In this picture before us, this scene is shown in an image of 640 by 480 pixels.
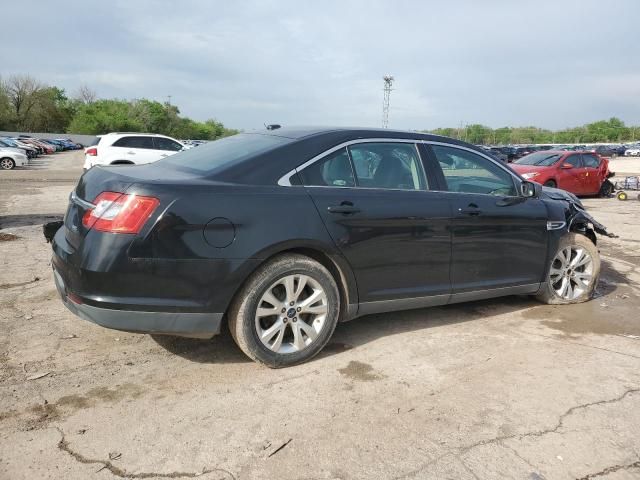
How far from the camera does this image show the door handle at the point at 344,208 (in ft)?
11.7

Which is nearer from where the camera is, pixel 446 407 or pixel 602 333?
pixel 446 407

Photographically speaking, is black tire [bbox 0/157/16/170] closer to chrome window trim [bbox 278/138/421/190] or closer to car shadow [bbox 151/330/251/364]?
car shadow [bbox 151/330/251/364]

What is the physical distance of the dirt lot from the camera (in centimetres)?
253

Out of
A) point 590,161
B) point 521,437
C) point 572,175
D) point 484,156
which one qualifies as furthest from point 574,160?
point 521,437

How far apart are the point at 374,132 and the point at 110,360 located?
254 centimetres

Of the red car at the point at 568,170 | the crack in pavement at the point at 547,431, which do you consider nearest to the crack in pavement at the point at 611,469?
the crack in pavement at the point at 547,431

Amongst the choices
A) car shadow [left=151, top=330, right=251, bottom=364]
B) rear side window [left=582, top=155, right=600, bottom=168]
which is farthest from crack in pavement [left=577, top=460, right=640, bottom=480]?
rear side window [left=582, top=155, right=600, bottom=168]

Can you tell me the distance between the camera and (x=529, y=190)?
4.70 metres

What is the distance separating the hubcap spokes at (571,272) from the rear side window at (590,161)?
13.5 m

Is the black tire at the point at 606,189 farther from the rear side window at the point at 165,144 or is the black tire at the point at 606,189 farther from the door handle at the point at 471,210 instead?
the door handle at the point at 471,210

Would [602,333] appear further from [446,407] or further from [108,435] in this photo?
[108,435]

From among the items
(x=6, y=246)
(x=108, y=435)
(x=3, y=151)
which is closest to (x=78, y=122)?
(x=3, y=151)

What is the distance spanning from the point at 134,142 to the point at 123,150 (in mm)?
520

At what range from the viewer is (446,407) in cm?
310
